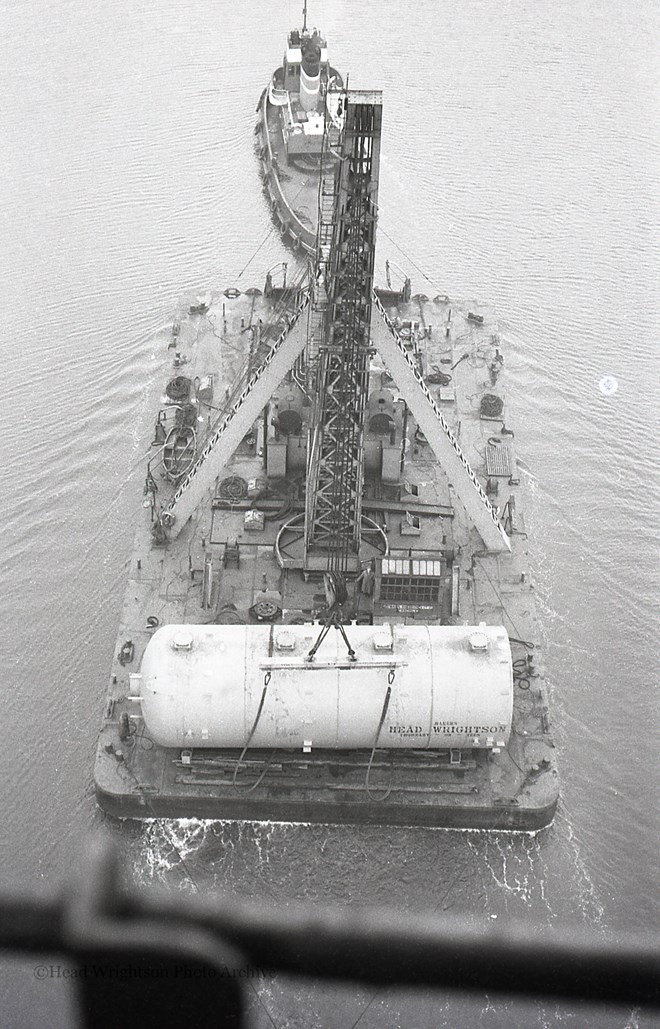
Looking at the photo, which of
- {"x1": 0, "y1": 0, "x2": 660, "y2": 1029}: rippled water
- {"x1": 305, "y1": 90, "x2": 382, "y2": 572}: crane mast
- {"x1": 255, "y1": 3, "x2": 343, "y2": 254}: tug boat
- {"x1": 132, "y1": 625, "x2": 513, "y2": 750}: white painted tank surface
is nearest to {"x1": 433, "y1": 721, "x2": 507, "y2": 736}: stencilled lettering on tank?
{"x1": 132, "y1": 625, "x2": 513, "y2": 750}: white painted tank surface

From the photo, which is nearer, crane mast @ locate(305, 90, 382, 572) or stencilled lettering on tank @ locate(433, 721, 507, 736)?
stencilled lettering on tank @ locate(433, 721, 507, 736)

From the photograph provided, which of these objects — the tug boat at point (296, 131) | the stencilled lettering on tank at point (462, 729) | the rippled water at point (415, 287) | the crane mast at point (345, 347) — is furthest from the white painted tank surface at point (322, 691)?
the tug boat at point (296, 131)

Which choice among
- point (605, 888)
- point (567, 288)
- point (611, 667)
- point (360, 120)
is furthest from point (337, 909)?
point (567, 288)

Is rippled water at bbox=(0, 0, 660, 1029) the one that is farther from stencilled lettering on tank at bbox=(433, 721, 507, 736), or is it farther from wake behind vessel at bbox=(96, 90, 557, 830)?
stencilled lettering on tank at bbox=(433, 721, 507, 736)

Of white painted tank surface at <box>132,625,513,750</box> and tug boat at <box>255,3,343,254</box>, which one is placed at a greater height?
tug boat at <box>255,3,343,254</box>

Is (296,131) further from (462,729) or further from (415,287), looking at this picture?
(462,729)

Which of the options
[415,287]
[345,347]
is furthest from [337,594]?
[415,287]

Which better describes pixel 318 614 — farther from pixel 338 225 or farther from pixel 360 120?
pixel 360 120
